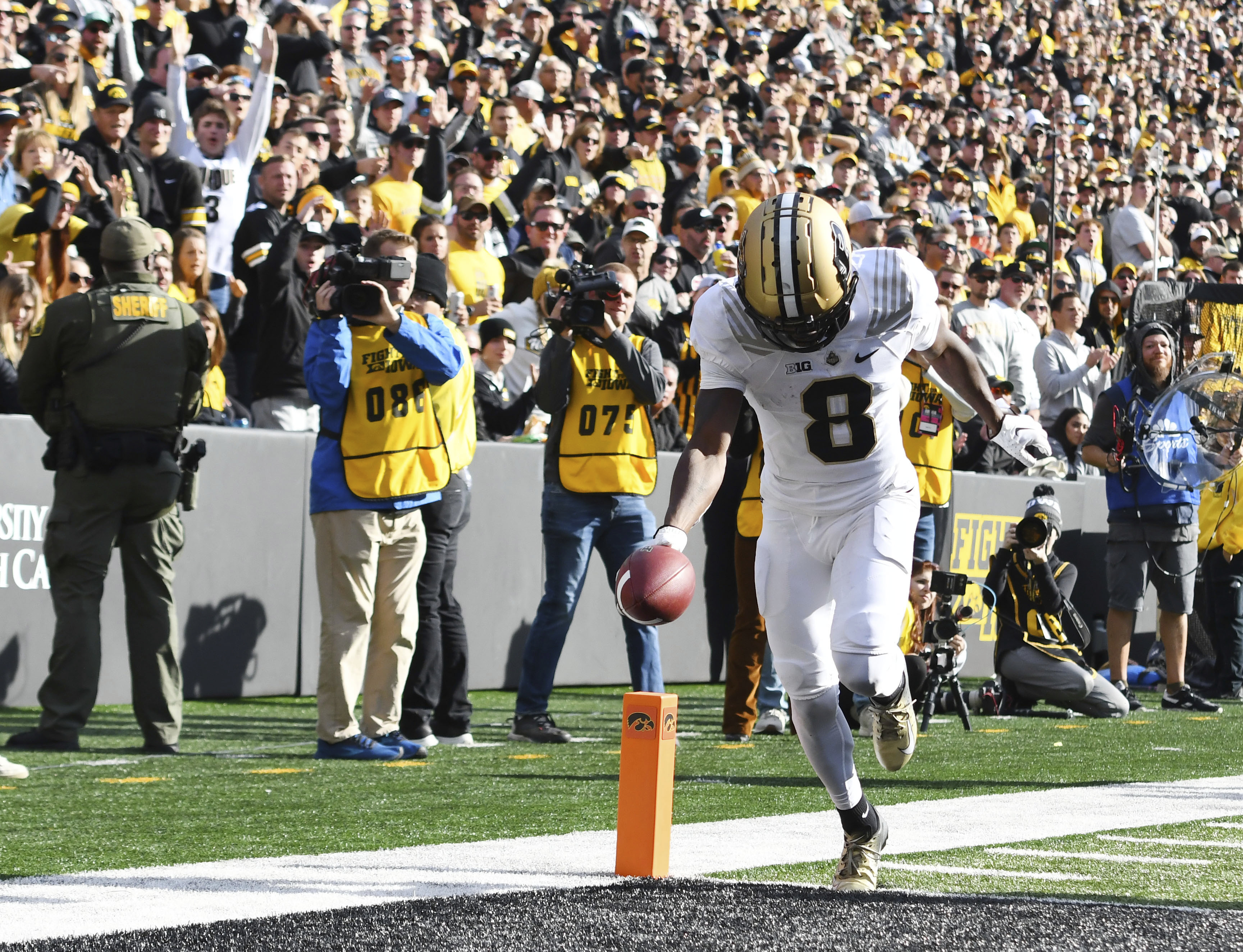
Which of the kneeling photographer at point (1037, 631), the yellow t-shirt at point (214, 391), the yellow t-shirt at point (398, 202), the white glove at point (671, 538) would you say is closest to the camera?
the white glove at point (671, 538)

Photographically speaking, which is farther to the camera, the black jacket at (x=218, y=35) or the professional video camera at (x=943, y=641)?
the black jacket at (x=218, y=35)

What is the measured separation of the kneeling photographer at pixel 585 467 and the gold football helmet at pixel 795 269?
3558mm

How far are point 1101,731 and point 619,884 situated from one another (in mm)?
5584

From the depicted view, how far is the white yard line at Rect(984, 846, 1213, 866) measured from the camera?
4.99m

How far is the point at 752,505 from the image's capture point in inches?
328

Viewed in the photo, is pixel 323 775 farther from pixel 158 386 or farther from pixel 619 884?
pixel 619 884

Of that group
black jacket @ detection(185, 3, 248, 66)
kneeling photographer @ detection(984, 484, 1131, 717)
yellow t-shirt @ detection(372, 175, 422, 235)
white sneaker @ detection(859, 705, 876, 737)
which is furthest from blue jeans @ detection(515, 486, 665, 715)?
black jacket @ detection(185, 3, 248, 66)

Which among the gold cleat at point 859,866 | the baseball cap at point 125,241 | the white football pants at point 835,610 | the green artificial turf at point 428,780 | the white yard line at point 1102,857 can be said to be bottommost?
the green artificial turf at point 428,780

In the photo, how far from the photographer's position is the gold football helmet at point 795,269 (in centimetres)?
439

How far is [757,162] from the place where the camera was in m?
15.1

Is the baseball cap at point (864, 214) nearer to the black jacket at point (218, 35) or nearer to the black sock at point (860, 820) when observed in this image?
the black jacket at point (218, 35)

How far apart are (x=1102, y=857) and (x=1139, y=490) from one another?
20.4ft

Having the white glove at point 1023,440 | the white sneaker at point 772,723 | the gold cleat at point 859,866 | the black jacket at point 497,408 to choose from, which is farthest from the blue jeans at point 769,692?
the gold cleat at point 859,866

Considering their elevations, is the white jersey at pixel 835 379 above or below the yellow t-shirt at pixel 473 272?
below
